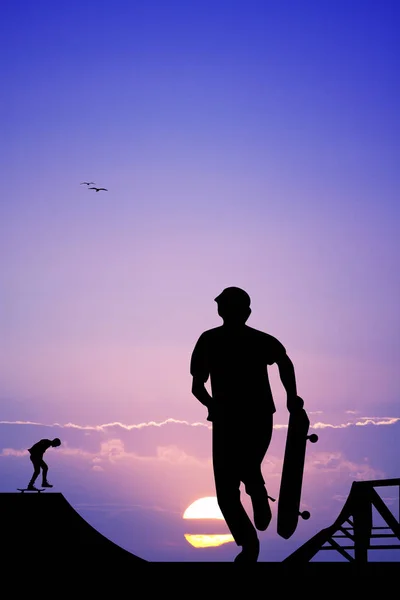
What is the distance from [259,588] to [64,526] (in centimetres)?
377

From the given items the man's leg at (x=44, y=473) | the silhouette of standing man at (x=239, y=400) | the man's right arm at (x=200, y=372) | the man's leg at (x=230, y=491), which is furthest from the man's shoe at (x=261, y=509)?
the man's leg at (x=44, y=473)

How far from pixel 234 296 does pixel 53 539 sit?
415 centimetres

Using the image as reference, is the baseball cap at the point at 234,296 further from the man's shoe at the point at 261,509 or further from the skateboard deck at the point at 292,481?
the man's shoe at the point at 261,509

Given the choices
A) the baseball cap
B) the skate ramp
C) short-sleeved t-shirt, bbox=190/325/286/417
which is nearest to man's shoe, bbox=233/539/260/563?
the skate ramp

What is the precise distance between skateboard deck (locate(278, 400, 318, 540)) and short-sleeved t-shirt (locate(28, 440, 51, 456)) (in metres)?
6.33

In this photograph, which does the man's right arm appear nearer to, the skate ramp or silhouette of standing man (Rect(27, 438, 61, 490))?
the skate ramp

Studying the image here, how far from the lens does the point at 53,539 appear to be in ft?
35.1

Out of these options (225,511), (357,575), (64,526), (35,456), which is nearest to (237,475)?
(225,511)

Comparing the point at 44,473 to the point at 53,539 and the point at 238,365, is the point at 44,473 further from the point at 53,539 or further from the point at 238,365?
the point at 238,365

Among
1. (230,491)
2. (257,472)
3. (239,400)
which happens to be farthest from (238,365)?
(230,491)

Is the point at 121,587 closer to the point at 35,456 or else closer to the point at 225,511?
the point at 225,511

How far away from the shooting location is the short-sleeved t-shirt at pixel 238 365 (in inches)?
400

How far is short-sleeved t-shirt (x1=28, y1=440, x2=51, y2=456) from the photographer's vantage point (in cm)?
1470

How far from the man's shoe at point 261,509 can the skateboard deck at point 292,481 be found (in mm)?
184
